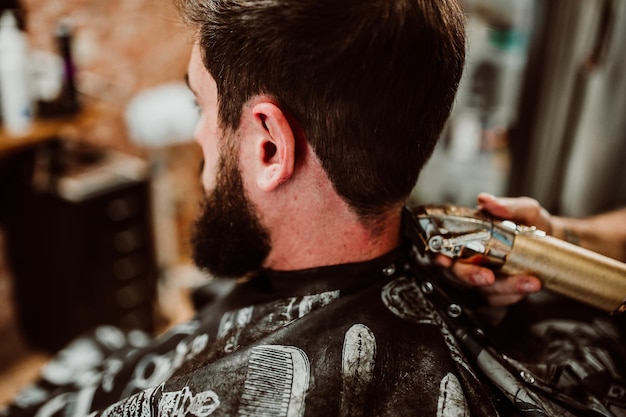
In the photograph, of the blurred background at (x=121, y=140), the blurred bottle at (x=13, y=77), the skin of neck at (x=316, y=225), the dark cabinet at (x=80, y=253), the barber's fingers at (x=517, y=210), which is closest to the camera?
the skin of neck at (x=316, y=225)

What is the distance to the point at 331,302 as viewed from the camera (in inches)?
39.0

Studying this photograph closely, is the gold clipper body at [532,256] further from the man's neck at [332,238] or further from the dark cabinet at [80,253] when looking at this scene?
the dark cabinet at [80,253]

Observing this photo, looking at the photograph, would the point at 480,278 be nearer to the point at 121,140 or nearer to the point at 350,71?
the point at 350,71

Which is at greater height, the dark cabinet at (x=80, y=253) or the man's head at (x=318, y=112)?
the man's head at (x=318, y=112)

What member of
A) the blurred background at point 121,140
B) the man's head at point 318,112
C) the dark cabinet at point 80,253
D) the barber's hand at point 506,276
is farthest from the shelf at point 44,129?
the barber's hand at point 506,276

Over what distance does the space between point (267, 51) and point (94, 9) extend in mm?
2212

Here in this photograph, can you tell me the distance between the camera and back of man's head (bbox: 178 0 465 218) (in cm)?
80

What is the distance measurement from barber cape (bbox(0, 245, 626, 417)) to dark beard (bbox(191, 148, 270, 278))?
61mm

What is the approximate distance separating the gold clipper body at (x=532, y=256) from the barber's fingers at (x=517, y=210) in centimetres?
5

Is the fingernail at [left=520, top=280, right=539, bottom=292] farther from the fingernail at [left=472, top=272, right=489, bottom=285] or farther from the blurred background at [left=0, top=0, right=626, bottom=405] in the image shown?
the blurred background at [left=0, top=0, right=626, bottom=405]

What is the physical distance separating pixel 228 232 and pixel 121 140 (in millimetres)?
2242

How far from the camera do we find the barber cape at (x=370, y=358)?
871 millimetres

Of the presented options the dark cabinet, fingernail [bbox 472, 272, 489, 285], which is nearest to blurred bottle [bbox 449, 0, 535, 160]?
the dark cabinet

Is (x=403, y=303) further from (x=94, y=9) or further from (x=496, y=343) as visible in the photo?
(x=94, y=9)
